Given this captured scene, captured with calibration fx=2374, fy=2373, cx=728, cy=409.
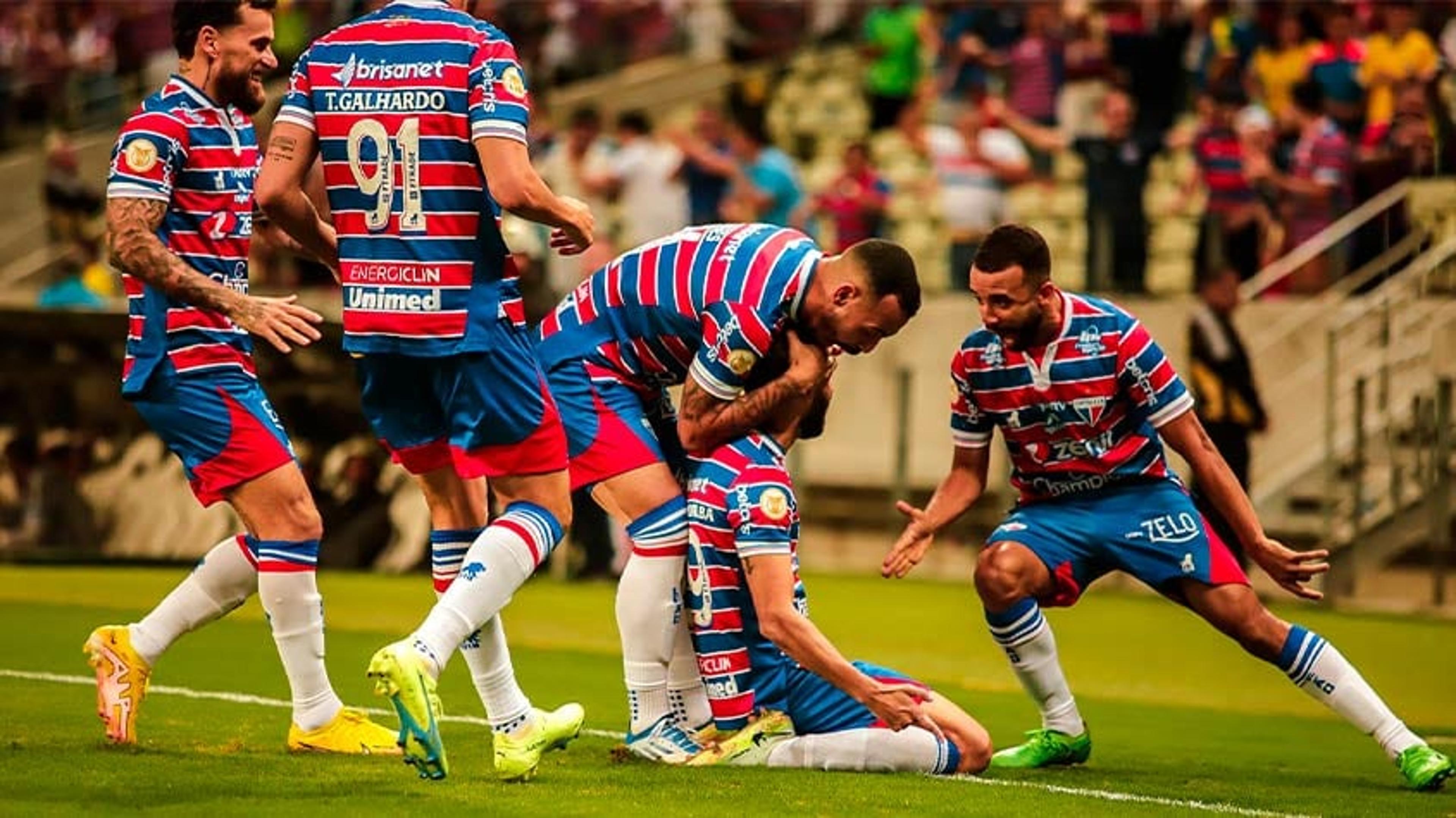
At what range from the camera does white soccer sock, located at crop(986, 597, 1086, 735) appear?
28.3 ft

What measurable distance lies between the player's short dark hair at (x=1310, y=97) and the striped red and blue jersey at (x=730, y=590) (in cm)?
1234

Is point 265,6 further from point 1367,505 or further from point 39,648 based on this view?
point 1367,505

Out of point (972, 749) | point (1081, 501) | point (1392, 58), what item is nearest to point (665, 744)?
point (972, 749)

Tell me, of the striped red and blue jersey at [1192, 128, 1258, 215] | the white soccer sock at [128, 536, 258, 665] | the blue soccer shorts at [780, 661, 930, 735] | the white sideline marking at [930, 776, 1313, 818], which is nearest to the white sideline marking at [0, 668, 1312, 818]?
the white sideline marking at [930, 776, 1313, 818]

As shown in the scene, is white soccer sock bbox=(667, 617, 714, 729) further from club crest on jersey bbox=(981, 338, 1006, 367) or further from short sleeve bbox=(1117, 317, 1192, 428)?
short sleeve bbox=(1117, 317, 1192, 428)

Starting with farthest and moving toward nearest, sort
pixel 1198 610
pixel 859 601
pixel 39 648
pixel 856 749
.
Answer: pixel 859 601, pixel 39 648, pixel 1198 610, pixel 856 749

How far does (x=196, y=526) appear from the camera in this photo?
1828 centimetres

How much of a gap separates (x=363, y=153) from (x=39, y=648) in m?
5.29

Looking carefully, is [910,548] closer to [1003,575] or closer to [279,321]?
[1003,575]

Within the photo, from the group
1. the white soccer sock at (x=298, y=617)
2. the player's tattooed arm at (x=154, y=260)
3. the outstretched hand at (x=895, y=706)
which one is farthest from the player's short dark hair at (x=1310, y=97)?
the player's tattooed arm at (x=154, y=260)

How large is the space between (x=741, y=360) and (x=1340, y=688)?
244cm

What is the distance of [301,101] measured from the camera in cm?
746

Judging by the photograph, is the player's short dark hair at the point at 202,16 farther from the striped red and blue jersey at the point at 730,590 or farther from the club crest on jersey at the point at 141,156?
the striped red and blue jersey at the point at 730,590

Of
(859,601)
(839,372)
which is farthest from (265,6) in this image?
(839,372)
